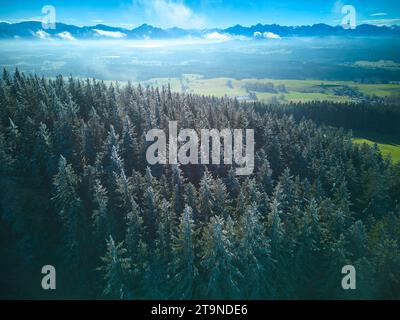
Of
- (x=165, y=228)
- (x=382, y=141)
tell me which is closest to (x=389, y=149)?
(x=382, y=141)

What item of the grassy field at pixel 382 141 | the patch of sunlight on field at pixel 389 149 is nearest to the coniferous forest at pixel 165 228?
the patch of sunlight on field at pixel 389 149

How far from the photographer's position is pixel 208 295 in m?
38.8

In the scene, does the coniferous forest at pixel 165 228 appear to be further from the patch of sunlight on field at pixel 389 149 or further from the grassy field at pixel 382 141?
the grassy field at pixel 382 141

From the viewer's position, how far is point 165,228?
135ft

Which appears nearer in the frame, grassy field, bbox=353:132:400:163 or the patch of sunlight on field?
the patch of sunlight on field

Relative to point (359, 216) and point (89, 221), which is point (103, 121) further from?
point (359, 216)

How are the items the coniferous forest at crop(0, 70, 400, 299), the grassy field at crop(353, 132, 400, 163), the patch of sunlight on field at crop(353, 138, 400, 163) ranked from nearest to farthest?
the coniferous forest at crop(0, 70, 400, 299) < the patch of sunlight on field at crop(353, 138, 400, 163) < the grassy field at crop(353, 132, 400, 163)

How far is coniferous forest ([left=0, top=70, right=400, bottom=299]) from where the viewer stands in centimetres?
3831

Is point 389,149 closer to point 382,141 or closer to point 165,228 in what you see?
point 382,141

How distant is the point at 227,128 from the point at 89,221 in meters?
37.2

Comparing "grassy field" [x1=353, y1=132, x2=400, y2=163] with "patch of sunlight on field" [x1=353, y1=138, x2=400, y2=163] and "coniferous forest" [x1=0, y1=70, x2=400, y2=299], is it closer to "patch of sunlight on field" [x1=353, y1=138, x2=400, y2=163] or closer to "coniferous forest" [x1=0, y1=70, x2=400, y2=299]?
"patch of sunlight on field" [x1=353, y1=138, x2=400, y2=163]

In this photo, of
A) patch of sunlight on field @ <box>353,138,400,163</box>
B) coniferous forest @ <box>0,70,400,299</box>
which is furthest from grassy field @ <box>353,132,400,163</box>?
coniferous forest @ <box>0,70,400,299</box>

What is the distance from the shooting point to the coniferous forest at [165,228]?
126ft
